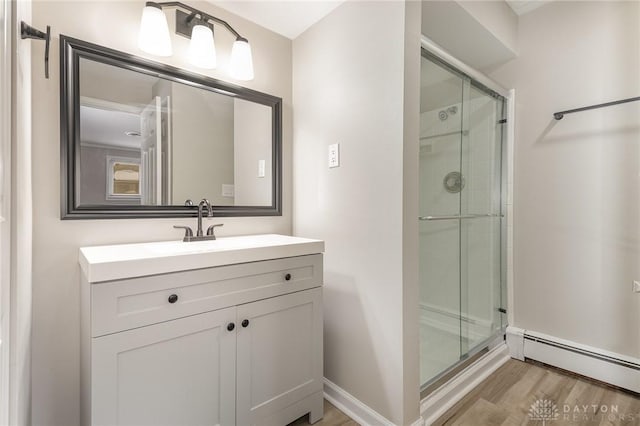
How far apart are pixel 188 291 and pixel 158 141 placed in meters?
0.80

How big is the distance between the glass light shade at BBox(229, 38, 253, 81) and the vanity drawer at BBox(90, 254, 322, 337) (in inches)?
40.6

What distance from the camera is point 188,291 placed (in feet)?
3.54

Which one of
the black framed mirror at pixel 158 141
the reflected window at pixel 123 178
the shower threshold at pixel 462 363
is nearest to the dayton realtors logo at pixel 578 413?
the shower threshold at pixel 462 363

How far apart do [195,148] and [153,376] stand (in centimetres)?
107

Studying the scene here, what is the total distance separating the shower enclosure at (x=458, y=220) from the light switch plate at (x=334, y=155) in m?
0.50

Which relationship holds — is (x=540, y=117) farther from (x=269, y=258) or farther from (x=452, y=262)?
(x=269, y=258)

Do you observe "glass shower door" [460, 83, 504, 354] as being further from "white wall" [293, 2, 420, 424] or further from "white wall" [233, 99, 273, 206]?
"white wall" [233, 99, 273, 206]

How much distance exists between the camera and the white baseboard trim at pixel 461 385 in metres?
1.45

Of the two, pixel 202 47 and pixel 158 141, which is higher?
pixel 202 47

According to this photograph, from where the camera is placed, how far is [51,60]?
1.19 m

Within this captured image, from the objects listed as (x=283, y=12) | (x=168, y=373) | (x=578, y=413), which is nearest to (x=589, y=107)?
(x=578, y=413)

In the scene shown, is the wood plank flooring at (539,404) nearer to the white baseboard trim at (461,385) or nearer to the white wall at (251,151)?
the white baseboard trim at (461,385)

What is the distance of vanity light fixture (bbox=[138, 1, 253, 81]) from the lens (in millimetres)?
1324

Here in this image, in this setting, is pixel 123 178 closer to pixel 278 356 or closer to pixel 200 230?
pixel 200 230
